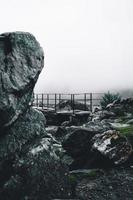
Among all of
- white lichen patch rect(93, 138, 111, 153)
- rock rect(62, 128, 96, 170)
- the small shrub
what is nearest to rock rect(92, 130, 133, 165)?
white lichen patch rect(93, 138, 111, 153)

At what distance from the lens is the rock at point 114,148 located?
41.7 ft

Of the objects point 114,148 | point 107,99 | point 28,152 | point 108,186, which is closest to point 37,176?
point 28,152

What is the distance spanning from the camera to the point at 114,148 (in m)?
12.7

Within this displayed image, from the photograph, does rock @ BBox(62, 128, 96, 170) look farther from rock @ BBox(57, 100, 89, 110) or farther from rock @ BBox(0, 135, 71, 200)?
rock @ BBox(57, 100, 89, 110)

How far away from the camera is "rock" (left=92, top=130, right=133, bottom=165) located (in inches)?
500

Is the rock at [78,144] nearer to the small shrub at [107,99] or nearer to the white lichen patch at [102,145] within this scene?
the white lichen patch at [102,145]

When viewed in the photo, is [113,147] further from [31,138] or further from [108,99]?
[108,99]

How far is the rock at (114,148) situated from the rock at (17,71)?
11.4 feet

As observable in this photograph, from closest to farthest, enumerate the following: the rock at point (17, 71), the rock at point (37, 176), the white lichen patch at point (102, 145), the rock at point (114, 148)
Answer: the rock at point (17, 71) < the rock at point (37, 176) < the rock at point (114, 148) < the white lichen patch at point (102, 145)

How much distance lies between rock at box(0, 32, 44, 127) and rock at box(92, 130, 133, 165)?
346cm

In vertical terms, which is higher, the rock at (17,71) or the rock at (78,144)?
the rock at (17,71)

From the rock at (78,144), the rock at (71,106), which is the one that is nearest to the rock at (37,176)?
the rock at (78,144)

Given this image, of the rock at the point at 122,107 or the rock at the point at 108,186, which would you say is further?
the rock at the point at 122,107

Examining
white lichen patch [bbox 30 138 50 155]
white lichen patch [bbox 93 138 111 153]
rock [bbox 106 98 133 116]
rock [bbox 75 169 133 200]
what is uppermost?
white lichen patch [bbox 30 138 50 155]
